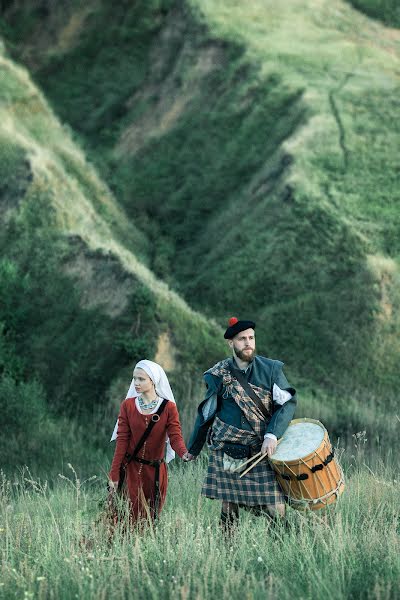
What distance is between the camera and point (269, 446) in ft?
22.8

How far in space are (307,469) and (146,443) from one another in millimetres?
1383

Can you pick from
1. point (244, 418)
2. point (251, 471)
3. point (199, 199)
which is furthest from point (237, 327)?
point (199, 199)

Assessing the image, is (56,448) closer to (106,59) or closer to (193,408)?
(193,408)

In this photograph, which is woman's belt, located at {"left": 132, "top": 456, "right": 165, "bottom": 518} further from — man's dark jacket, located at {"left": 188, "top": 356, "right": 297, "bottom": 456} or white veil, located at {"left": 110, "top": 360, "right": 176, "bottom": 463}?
man's dark jacket, located at {"left": 188, "top": 356, "right": 297, "bottom": 456}

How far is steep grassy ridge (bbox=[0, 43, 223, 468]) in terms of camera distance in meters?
14.5

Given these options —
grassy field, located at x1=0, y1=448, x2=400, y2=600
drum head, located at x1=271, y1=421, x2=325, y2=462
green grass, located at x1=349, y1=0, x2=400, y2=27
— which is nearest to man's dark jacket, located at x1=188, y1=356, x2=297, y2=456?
drum head, located at x1=271, y1=421, x2=325, y2=462

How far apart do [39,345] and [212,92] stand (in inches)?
509

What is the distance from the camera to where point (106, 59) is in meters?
33.1

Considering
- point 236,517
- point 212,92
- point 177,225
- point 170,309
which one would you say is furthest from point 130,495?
point 212,92

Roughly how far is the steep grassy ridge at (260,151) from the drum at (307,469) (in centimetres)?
1012

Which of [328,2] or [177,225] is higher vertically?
[328,2]

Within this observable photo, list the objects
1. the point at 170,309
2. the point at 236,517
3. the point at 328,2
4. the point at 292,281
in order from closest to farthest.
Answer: the point at 236,517 → the point at 170,309 → the point at 292,281 → the point at 328,2

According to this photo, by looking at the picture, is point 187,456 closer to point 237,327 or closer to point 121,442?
point 121,442

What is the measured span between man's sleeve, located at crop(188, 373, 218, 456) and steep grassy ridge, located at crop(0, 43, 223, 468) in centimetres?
652
